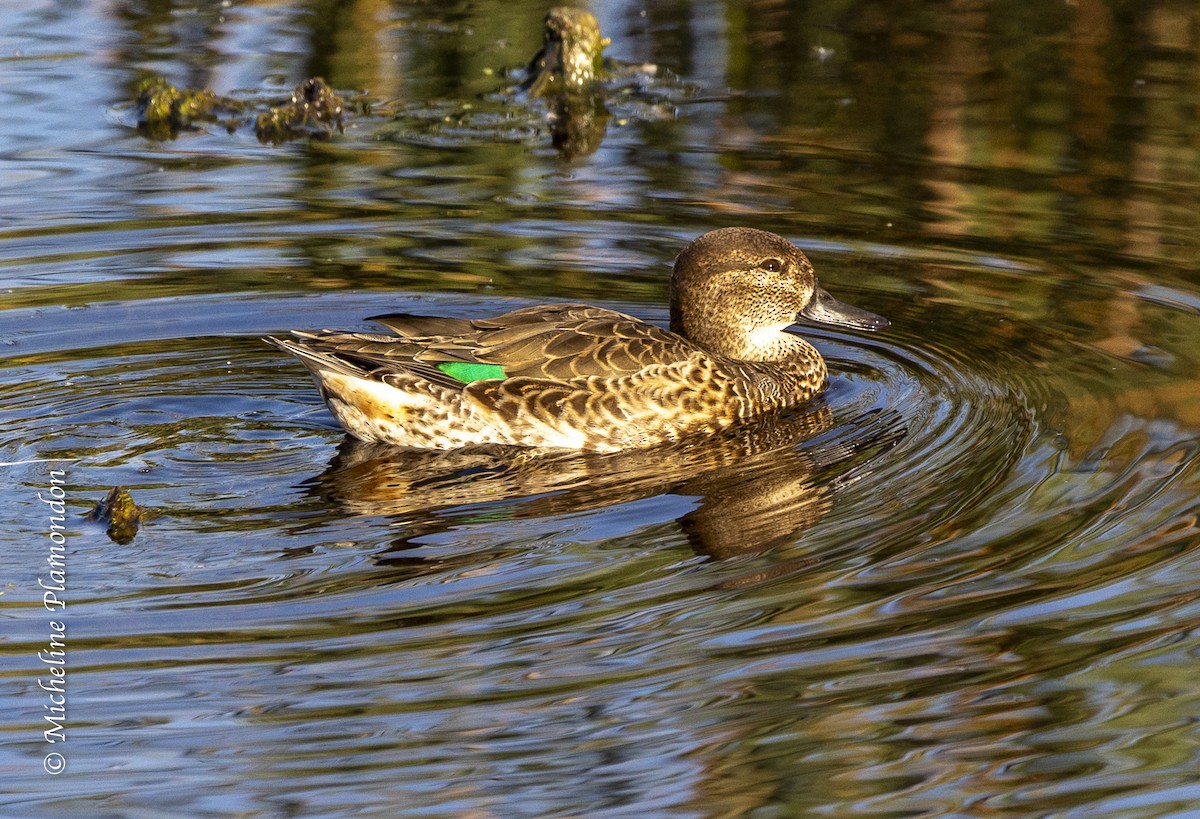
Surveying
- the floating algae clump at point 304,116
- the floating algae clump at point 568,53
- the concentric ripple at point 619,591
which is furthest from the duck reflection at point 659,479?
the floating algae clump at point 568,53

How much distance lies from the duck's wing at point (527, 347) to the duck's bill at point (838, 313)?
3.32 feet

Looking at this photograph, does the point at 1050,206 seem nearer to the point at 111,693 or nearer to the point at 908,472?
the point at 908,472

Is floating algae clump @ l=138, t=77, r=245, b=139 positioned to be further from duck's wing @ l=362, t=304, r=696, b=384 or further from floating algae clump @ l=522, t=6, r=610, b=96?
duck's wing @ l=362, t=304, r=696, b=384

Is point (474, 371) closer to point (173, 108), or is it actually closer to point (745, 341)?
point (745, 341)

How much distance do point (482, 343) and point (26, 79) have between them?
705 centimetres

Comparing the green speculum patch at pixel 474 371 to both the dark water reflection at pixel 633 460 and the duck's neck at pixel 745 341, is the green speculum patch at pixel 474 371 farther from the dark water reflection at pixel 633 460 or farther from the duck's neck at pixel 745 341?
the duck's neck at pixel 745 341

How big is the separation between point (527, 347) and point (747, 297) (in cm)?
125

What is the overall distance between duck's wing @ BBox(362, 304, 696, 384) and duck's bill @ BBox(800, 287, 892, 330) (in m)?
1.01

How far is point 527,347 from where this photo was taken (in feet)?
Answer: 25.0

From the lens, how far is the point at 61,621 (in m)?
5.50

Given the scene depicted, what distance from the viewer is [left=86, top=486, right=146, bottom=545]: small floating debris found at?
6266 mm

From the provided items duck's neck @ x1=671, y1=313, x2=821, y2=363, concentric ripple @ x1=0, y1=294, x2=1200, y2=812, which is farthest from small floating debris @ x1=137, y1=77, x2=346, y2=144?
duck's neck @ x1=671, y1=313, x2=821, y2=363

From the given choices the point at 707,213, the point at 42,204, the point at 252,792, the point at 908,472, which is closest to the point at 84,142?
the point at 42,204

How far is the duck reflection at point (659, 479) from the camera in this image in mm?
6449
